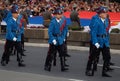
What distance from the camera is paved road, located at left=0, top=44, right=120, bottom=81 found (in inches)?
437

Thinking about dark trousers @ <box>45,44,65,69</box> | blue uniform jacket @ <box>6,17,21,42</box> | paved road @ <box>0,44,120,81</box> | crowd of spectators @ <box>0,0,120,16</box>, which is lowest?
crowd of spectators @ <box>0,0,120,16</box>

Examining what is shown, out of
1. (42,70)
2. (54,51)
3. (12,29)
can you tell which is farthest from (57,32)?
(12,29)

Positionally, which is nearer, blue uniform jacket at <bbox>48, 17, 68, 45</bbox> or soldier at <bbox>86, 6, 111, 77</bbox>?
soldier at <bbox>86, 6, 111, 77</bbox>

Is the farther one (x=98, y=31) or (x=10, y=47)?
(x=10, y=47)

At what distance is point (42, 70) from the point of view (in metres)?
13.4

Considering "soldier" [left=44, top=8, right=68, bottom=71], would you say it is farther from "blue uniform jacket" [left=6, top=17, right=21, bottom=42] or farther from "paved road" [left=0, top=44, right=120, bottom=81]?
"blue uniform jacket" [left=6, top=17, right=21, bottom=42]

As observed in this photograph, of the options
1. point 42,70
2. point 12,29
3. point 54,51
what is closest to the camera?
point 54,51

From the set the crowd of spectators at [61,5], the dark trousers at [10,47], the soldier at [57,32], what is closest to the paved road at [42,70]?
the dark trousers at [10,47]

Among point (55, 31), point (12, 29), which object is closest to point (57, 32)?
point (55, 31)

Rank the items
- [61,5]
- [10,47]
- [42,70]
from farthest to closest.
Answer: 1. [61,5]
2. [10,47]
3. [42,70]

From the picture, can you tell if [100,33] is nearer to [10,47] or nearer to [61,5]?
[10,47]

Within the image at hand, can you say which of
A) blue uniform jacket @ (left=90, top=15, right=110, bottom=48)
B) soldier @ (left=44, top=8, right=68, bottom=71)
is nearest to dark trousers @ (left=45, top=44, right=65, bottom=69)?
soldier @ (left=44, top=8, right=68, bottom=71)

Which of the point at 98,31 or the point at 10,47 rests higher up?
the point at 98,31

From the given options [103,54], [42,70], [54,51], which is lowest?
[42,70]
